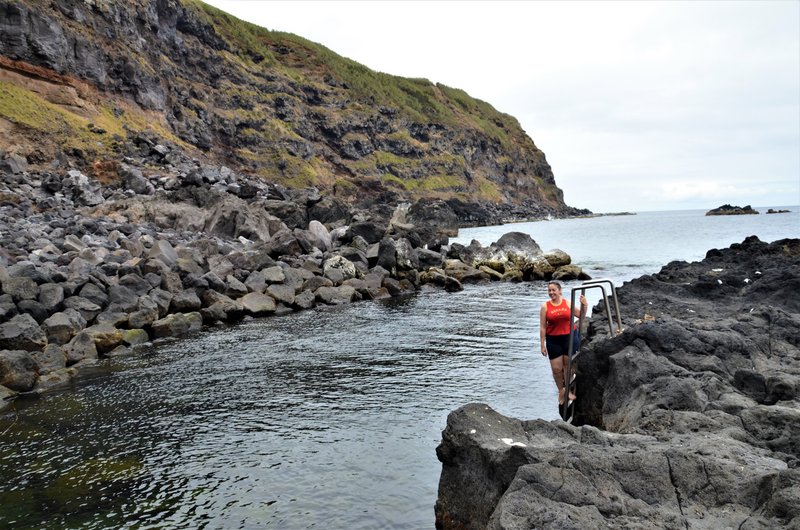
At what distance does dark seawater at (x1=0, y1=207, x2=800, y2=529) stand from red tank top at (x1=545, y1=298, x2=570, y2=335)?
7.74 feet

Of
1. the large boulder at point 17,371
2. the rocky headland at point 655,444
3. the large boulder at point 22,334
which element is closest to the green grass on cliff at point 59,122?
the large boulder at point 22,334

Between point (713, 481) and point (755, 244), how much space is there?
2478 cm

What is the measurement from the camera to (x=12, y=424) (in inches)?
481

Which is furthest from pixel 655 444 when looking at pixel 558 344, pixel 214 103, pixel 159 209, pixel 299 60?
pixel 299 60

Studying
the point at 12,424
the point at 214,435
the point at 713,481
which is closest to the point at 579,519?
the point at 713,481

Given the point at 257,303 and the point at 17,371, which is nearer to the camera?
the point at 17,371

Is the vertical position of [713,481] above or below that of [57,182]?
below

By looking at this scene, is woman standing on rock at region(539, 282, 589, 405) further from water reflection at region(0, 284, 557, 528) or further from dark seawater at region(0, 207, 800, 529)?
dark seawater at region(0, 207, 800, 529)

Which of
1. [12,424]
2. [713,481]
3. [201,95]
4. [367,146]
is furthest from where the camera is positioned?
[367,146]

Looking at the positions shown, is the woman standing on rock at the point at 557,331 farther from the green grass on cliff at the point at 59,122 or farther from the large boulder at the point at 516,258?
the green grass on cliff at the point at 59,122

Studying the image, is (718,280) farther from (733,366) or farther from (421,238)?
(421,238)

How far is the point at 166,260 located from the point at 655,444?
25.2m

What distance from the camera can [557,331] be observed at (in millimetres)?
11023

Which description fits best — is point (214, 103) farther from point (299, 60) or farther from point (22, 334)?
point (22, 334)
